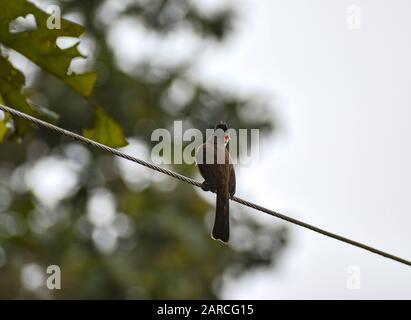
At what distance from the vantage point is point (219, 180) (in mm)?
6176

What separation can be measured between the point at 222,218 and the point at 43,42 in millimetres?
1730

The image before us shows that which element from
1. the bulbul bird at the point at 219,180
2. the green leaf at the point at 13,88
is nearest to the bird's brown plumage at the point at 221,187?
the bulbul bird at the point at 219,180

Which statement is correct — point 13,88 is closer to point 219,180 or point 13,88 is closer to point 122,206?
point 219,180

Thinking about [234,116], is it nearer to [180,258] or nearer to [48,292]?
[180,258]

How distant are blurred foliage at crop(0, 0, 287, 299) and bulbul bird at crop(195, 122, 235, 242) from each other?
36.2ft

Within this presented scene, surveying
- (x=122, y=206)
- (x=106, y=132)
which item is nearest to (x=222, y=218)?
(x=106, y=132)

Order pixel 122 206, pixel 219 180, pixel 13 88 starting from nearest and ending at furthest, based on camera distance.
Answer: pixel 13 88 → pixel 219 180 → pixel 122 206

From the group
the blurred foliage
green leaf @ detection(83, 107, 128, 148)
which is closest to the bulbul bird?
green leaf @ detection(83, 107, 128, 148)

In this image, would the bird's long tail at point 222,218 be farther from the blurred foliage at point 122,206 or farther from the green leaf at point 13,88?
the blurred foliage at point 122,206

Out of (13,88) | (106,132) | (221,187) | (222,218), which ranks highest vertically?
(13,88)

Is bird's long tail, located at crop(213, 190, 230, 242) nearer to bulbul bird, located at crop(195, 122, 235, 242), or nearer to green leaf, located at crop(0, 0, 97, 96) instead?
bulbul bird, located at crop(195, 122, 235, 242)

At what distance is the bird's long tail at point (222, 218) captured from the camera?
6188 mm

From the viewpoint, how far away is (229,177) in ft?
20.5

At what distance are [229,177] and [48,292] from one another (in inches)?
467
